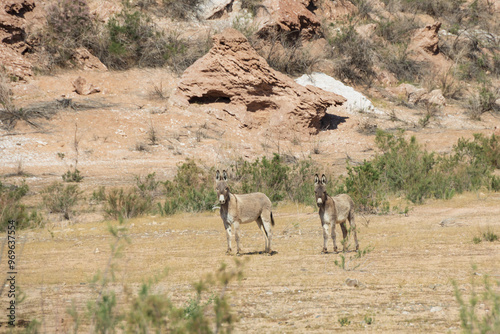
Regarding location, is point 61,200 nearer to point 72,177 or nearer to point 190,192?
point 190,192

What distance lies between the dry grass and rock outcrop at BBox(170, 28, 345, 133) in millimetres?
12416

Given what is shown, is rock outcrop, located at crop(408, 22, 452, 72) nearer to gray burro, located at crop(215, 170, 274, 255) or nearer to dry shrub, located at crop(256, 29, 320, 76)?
dry shrub, located at crop(256, 29, 320, 76)

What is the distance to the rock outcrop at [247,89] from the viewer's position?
90.0 feet

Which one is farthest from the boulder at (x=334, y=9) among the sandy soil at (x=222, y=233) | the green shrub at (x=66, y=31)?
the green shrub at (x=66, y=31)

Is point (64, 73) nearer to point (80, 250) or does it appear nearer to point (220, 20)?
point (220, 20)

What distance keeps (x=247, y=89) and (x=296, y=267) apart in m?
19.2

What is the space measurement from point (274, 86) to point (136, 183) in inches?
425

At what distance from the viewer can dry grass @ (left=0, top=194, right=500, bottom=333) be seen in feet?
21.5

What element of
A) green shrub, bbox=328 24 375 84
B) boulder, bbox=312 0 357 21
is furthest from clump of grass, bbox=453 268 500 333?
boulder, bbox=312 0 357 21

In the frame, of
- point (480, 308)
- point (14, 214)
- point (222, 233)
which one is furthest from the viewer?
point (14, 214)

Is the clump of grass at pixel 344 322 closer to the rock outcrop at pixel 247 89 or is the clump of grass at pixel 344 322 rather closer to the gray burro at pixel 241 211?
the gray burro at pixel 241 211

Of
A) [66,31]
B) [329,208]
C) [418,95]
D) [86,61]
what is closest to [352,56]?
[418,95]

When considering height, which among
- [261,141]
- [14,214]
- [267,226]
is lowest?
[267,226]

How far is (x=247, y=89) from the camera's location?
90.9 ft
